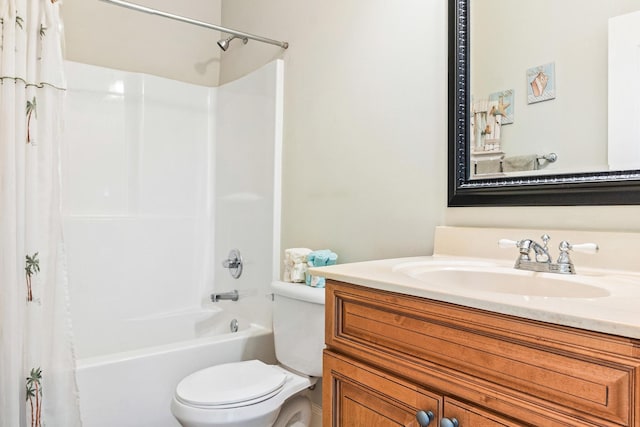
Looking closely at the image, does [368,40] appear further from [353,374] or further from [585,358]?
[585,358]

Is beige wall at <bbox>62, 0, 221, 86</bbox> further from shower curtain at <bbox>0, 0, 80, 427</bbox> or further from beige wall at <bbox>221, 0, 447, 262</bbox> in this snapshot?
shower curtain at <bbox>0, 0, 80, 427</bbox>

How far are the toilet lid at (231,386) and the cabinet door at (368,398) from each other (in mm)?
443

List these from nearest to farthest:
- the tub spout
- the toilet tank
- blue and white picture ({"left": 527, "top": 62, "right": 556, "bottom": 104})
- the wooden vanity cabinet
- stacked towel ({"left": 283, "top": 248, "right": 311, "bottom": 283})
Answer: the wooden vanity cabinet < blue and white picture ({"left": 527, "top": 62, "right": 556, "bottom": 104}) < the toilet tank < stacked towel ({"left": 283, "top": 248, "right": 311, "bottom": 283}) < the tub spout

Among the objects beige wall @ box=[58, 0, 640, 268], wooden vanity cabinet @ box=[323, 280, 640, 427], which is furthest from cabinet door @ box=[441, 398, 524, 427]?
beige wall @ box=[58, 0, 640, 268]

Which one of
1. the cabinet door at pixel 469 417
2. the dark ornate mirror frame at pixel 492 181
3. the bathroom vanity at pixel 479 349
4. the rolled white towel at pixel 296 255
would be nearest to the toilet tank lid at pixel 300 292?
the rolled white towel at pixel 296 255

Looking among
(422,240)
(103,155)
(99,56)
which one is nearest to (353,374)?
(422,240)

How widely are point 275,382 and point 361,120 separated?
1.05 metres

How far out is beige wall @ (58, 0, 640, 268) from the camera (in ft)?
4.80

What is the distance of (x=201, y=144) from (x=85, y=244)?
0.89 metres

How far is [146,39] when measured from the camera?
2.62 metres

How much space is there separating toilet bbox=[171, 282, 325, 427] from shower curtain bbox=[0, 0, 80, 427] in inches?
16.8

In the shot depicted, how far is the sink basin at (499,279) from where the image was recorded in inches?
37.5

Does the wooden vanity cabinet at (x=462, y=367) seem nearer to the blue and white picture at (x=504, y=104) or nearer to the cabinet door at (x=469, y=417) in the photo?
the cabinet door at (x=469, y=417)

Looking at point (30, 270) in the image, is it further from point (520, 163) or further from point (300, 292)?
point (520, 163)
